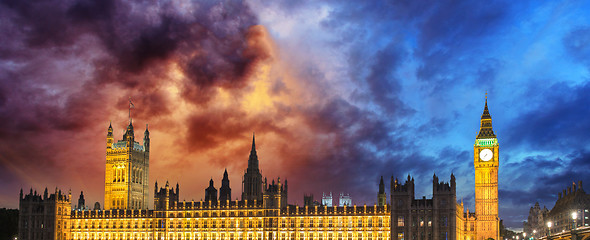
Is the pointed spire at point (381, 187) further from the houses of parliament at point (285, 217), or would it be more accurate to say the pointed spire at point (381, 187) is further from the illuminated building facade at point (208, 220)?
the illuminated building facade at point (208, 220)

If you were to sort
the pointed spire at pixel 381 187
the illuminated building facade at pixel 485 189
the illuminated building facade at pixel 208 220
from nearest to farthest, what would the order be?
the illuminated building facade at pixel 208 220, the pointed spire at pixel 381 187, the illuminated building facade at pixel 485 189

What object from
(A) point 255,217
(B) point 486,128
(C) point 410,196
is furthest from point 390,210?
(B) point 486,128

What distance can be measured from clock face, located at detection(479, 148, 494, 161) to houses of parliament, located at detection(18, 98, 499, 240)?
0.29 meters

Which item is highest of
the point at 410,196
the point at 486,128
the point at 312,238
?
the point at 486,128

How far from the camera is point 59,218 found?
193250 millimetres

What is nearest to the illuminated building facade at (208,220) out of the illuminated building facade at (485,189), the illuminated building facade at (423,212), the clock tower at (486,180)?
the illuminated building facade at (423,212)

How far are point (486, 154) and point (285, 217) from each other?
63911 mm

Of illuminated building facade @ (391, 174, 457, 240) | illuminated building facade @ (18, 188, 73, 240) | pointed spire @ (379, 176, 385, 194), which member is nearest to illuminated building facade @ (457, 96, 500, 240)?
pointed spire @ (379, 176, 385, 194)

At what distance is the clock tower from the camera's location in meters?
190

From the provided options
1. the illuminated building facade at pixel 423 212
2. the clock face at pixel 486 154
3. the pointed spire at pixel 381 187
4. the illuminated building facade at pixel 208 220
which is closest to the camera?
the illuminated building facade at pixel 423 212

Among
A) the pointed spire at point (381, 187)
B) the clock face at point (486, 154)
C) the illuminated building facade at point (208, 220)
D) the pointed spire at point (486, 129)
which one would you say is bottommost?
the illuminated building facade at point (208, 220)

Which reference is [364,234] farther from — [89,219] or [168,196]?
[89,219]

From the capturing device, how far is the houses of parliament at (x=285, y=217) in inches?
6152

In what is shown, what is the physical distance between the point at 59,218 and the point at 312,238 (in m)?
76.0
